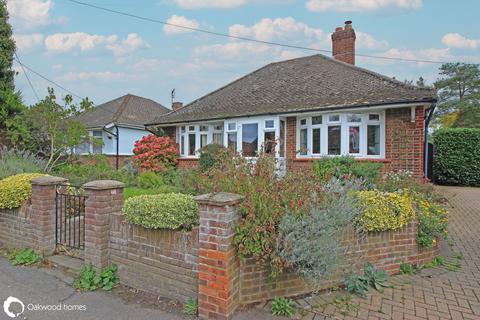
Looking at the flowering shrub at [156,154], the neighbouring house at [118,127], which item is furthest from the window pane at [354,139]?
the neighbouring house at [118,127]

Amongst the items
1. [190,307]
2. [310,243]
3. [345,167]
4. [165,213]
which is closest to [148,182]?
[345,167]

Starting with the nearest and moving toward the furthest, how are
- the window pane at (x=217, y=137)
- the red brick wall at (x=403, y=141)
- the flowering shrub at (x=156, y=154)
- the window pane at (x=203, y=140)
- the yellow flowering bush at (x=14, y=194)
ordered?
1. the yellow flowering bush at (x=14, y=194)
2. the red brick wall at (x=403, y=141)
3. the flowering shrub at (x=156, y=154)
4. the window pane at (x=217, y=137)
5. the window pane at (x=203, y=140)

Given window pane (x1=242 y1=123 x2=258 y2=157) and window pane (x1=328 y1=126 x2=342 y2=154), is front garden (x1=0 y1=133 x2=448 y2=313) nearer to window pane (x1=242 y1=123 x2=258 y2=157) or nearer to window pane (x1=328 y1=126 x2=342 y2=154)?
window pane (x1=328 y1=126 x2=342 y2=154)

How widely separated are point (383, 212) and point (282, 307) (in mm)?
1762

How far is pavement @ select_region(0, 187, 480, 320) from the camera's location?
2969 millimetres

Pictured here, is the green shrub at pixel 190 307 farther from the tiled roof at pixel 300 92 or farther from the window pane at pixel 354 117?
the window pane at pixel 354 117

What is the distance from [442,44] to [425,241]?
13.2 m

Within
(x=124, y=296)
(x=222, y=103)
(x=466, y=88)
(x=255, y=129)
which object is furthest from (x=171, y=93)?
(x=124, y=296)

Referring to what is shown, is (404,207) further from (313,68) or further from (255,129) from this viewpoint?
(313,68)

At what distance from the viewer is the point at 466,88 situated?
2698 centimetres

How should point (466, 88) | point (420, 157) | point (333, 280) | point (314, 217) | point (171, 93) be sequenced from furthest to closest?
point (171, 93), point (466, 88), point (420, 157), point (333, 280), point (314, 217)

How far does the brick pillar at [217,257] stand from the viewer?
2.77 m

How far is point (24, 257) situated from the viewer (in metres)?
4.43

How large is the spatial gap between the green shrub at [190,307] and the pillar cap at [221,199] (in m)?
1.03
